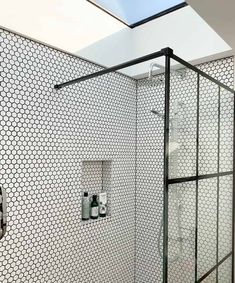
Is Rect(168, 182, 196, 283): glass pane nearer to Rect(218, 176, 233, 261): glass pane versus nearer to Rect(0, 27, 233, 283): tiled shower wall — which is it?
Rect(0, 27, 233, 283): tiled shower wall

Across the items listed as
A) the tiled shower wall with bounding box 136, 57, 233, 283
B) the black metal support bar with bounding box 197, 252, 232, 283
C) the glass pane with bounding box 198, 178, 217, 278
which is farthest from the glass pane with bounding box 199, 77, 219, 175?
the black metal support bar with bounding box 197, 252, 232, 283

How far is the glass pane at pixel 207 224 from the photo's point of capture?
1.41 m

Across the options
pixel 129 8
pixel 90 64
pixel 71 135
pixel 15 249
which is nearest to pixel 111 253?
pixel 15 249

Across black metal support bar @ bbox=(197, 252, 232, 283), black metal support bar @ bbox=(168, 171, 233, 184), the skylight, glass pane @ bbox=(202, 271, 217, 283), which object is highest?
the skylight

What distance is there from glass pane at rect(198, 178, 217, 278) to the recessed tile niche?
0.77 m

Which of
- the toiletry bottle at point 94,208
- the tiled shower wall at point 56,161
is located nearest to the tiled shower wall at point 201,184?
the tiled shower wall at point 56,161

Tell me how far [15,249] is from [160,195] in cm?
115

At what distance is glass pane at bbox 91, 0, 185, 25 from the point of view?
1.83 m

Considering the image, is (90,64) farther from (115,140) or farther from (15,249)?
(15,249)

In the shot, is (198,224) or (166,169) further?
(198,224)

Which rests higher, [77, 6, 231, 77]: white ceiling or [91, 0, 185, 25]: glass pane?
[91, 0, 185, 25]: glass pane

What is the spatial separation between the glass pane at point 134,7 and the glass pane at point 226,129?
2.70 ft

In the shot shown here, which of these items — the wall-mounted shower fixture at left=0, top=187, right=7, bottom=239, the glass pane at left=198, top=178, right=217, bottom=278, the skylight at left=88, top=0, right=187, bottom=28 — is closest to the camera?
the wall-mounted shower fixture at left=0, top=187, right=7, bottom=239

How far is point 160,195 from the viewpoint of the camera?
203 cm
